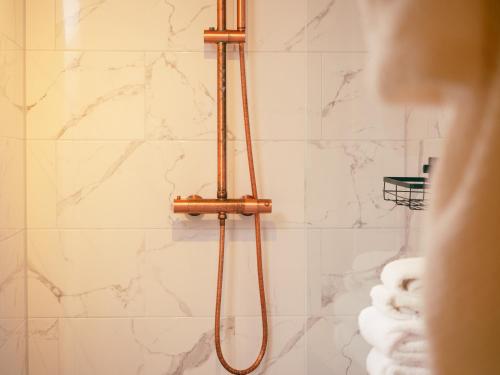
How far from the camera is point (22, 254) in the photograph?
1.57m

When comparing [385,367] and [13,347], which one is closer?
[385,367]

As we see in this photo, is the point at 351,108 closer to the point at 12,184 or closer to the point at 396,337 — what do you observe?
the point at 396,337

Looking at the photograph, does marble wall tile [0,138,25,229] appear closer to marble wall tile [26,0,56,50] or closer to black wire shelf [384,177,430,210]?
marble wall tile [26,0,56,50]

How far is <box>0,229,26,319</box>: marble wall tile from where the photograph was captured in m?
1.40

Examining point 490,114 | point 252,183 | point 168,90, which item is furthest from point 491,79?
point 168,90

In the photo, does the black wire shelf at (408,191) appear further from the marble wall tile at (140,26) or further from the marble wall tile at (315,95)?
the marble wall tile at (140,26)

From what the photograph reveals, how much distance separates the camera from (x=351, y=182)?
107 centimetres

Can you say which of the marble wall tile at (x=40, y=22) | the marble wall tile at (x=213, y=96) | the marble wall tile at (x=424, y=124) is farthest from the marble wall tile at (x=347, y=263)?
the marble wall tile at (x=40, y=22)

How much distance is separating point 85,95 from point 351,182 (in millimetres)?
894

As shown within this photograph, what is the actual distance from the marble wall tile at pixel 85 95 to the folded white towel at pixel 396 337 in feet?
3.02

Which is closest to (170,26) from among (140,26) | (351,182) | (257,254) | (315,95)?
(140,26)

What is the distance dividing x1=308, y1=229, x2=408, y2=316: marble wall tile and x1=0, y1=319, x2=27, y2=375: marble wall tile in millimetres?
807

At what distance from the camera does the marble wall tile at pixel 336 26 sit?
1.01m

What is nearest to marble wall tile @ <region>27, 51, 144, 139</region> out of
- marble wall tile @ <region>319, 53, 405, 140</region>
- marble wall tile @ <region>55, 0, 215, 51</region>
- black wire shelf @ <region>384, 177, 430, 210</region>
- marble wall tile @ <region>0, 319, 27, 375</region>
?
marble wall tile @ <region>55, 0, 215, 51</region>
